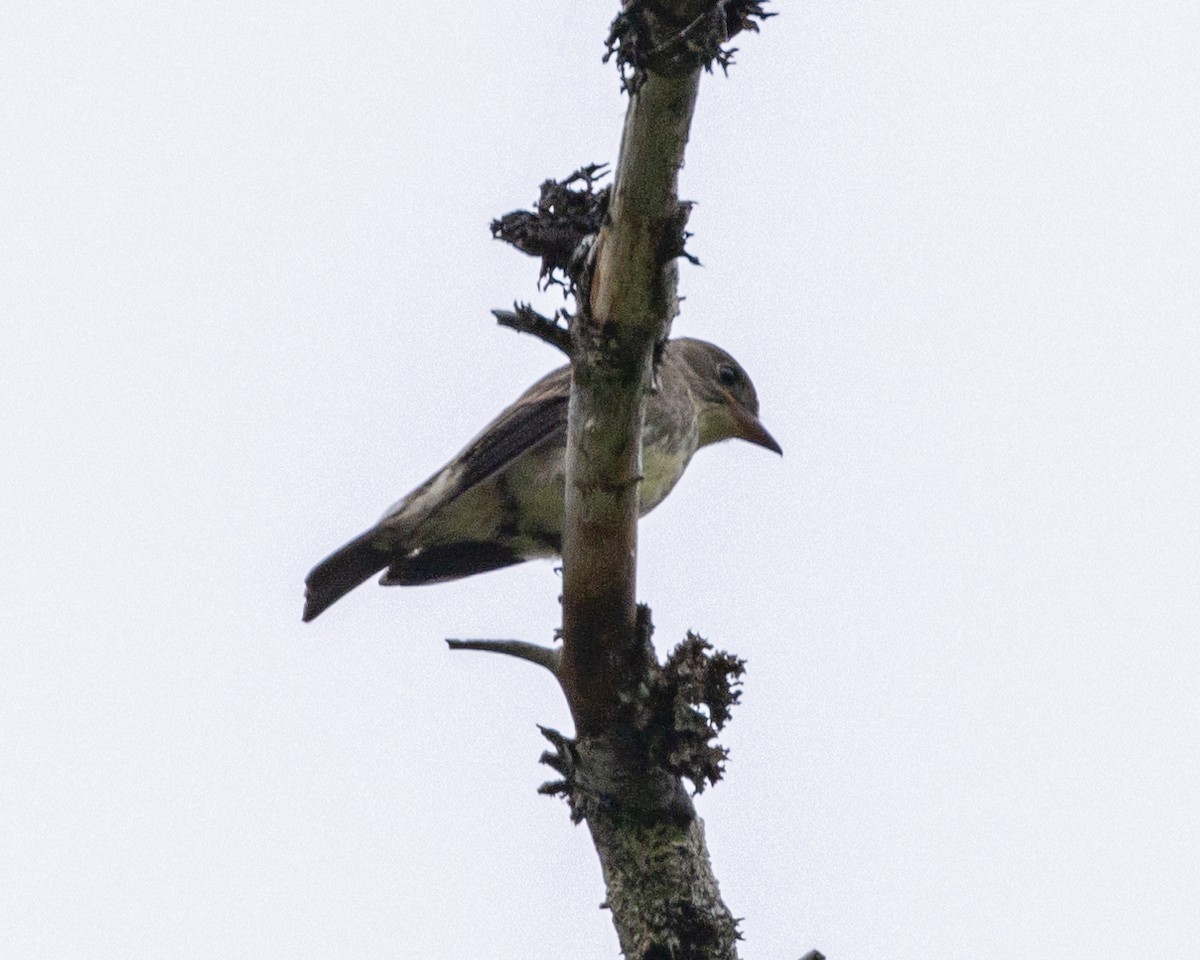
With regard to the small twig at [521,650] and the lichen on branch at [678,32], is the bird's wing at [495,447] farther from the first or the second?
the lichen on branch at [678,32]

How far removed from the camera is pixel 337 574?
21.1 feet

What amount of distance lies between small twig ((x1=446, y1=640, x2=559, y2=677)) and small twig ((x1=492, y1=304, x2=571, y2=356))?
2.67 ft

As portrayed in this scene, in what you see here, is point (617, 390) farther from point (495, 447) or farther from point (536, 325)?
point (495, 447)

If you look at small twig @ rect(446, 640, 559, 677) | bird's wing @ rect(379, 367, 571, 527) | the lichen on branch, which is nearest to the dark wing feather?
bird's wing @ rect(379, 367, 571, 527)

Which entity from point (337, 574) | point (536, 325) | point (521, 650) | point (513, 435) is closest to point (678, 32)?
point (536, 325)

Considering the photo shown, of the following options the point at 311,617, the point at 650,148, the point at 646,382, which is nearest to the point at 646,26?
A: the point at 650,148

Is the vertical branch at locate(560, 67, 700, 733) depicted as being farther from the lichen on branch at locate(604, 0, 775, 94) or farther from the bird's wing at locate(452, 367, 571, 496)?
the bird's wing at locate(452, 367, 571, 496)

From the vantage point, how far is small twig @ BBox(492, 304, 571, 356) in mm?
3598

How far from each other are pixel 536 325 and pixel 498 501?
2838 millimetres

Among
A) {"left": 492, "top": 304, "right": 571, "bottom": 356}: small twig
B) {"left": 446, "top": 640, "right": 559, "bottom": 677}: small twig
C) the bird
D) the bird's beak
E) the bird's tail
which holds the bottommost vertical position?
{"left": 446, "top": 640, "right": 559, "bottom": 677}: small twig

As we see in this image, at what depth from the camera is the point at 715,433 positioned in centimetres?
750

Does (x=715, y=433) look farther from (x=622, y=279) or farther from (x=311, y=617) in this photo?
(x=622, y=279)

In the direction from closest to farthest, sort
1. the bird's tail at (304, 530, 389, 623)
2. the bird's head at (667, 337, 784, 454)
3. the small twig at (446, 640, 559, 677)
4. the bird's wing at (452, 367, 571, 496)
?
the small twig at (446, 640, 559, 677)
the bird's wing at (452, 367, 571, 496)
the bird's tail at (304, 530, 389, 623)
the bird's head at (667, 337, 784, 454)

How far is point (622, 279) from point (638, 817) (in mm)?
1284
